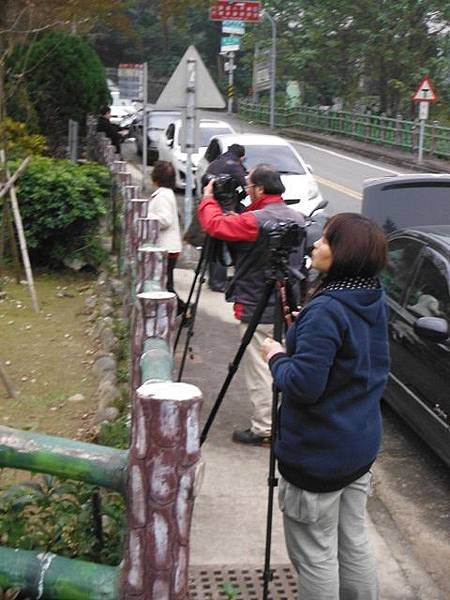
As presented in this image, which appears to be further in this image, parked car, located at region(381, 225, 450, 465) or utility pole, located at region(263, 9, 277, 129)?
utility pole, located at region(263, 9, 277, 129)

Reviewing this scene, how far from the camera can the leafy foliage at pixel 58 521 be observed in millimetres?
3229

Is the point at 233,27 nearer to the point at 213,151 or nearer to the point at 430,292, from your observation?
the point at 213,151

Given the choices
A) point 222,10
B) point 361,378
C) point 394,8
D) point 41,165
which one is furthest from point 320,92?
point 361,378

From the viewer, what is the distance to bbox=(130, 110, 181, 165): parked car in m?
22.1

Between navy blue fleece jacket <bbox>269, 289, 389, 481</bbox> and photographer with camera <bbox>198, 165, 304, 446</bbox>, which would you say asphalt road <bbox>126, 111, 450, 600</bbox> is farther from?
navy blue fleece jacket <bbox>269, 289, 389, 481</bbox>

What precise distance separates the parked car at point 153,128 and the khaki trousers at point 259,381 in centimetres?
1626

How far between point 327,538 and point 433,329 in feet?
7.13

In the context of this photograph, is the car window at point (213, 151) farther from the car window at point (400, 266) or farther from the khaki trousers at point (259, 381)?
the khaki trousers at point (259, 381)

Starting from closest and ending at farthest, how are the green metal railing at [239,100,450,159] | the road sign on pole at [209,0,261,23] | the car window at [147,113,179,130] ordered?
1. the car window at [147,113,179,130]
2. the green metal railing at [239,100,450,159]
3. the road sign on pole at [209,0,261,23]

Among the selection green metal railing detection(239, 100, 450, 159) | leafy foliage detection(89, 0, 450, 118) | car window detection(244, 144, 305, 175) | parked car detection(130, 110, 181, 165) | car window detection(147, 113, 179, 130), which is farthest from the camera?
leafy foliage detection(89, 0, 450, 118)

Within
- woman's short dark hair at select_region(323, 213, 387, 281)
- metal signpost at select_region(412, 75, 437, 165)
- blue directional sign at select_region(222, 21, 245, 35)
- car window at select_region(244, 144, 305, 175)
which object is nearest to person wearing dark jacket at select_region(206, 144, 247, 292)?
car window at select_region(244, 144, 305, 175)

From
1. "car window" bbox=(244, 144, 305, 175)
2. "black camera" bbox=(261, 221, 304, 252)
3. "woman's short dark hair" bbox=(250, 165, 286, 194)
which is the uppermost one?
"woman's short dark hair" bbox=(250, 165, 286, 194)

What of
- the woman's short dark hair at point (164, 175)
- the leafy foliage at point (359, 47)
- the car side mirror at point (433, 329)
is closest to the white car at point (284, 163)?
the woman's short dark hair at point (164, 175)

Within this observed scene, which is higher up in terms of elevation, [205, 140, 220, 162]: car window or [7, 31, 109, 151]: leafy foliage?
[7, 31, 109, 151]: leafy foliage
